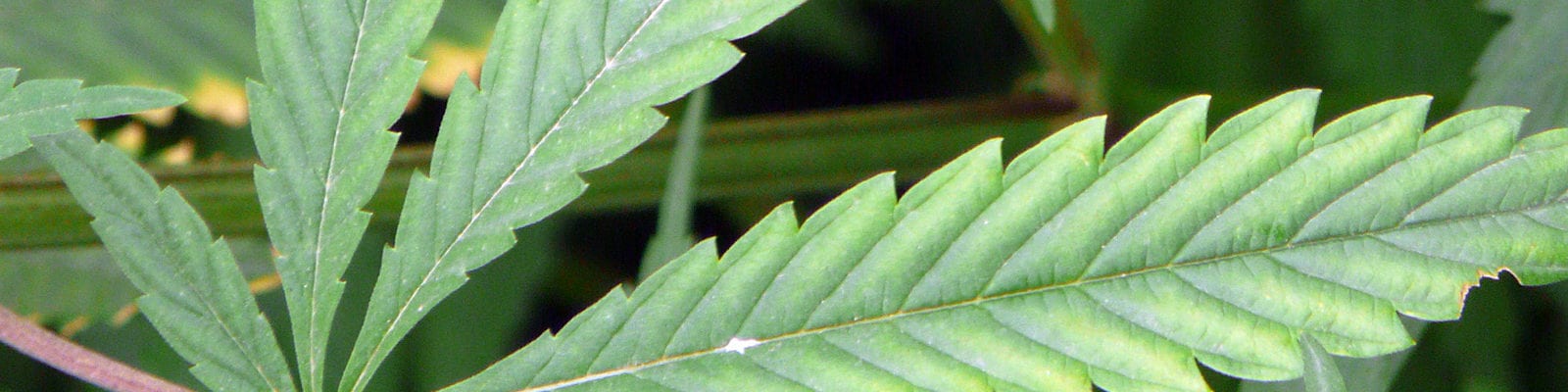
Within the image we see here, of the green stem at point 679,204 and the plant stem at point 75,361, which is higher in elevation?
the green stem at point 679,204

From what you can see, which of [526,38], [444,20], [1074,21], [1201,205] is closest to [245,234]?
[444,20]

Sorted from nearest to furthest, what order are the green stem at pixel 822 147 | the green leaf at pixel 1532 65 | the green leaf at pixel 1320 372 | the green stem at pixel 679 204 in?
the green leaf at pixel 1320 372 → the green leaf at pixel 1532 65 → the green stem at pixel 679 204 → the green stem at pixel 822 147

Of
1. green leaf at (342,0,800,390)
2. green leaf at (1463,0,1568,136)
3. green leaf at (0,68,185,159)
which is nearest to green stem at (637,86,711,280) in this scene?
green leaf at (342,0,800,390)

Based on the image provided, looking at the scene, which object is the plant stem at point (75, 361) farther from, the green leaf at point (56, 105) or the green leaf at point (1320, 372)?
the green leaf at point (1320, 372)

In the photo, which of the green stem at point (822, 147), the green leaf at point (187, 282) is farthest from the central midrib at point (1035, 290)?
the green stem at point (822, 147)

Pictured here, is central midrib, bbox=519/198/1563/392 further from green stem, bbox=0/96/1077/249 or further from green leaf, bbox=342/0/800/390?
green stem, bbox=0/96/1077/249

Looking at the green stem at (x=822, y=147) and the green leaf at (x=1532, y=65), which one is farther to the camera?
the green stem at (x=822, y=147)

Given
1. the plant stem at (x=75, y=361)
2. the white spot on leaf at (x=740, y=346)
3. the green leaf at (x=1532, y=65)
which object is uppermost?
the green leaf at (x=1532, y=65)

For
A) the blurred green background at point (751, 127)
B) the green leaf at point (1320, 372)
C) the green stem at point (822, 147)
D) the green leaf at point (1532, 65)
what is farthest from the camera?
the green stem at point (822, 147)
